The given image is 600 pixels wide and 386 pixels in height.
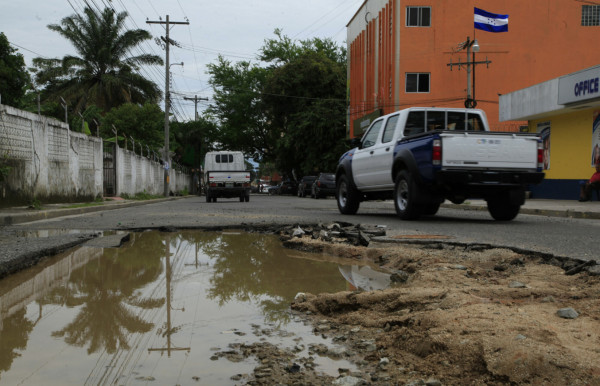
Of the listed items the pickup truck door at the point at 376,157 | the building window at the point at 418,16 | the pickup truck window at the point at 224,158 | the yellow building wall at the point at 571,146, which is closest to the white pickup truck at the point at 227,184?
the pickup truck window at the point at 224,158

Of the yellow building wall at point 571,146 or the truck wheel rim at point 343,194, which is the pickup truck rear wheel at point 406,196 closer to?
the truck wheel rim at point 343,194

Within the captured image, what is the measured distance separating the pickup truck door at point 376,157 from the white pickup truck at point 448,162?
0.02m

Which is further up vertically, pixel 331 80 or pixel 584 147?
pixel 331 80

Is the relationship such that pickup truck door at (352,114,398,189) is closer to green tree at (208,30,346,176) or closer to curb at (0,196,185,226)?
curb at (0,196,185,226)

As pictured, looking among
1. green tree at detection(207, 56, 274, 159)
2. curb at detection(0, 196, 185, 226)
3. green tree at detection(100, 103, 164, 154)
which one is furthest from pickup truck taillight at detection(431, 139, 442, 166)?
green tree at detection(207, 56, 274, 159)

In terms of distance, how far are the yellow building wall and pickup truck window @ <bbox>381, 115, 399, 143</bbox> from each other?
12014 mm

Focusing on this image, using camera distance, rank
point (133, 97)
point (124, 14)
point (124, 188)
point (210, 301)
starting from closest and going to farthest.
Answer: point (210, 301), point (124, 188), point (124, 14), point (133, 97)

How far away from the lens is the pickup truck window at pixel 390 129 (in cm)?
989

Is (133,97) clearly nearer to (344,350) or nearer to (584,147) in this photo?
(584,147)

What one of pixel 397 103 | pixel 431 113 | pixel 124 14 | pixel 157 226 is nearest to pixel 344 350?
pixel 157 226

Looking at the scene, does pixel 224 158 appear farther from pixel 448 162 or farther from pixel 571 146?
pixel 448 162

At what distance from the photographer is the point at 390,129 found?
10023 millimetres

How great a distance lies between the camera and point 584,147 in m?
18.9

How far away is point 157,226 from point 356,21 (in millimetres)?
33350
